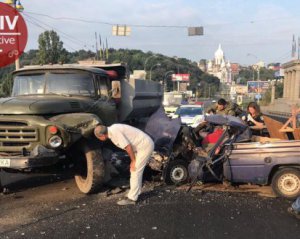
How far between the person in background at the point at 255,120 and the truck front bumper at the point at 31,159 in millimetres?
4413

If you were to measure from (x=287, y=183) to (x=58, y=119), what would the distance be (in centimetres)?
408

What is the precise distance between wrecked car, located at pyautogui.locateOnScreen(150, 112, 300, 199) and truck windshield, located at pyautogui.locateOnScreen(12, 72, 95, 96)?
2.06m

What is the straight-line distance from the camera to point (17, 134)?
772 centimetres

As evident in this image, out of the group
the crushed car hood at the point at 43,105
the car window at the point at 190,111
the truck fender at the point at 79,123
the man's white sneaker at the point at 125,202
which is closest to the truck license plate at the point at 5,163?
the crushed car hood at the point at 43,105

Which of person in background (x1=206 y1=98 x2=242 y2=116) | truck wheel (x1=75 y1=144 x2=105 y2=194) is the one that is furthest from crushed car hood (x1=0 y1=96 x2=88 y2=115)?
person in background (x1=206 y1=98 x2=242 y2=116)

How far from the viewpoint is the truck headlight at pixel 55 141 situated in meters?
7.64

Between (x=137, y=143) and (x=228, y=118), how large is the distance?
6.62 ft

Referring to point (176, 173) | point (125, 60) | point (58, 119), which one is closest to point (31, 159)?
point (58, 119)

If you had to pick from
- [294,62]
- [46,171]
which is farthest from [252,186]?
[294,62]

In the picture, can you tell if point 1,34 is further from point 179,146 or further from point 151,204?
point 151,204

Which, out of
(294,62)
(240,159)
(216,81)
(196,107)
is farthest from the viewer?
(216,81)

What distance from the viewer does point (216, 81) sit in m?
173

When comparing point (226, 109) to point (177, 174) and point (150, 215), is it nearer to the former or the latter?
point (177, 174)

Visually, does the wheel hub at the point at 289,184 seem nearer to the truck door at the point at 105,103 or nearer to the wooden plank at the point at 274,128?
the wooden plank at the point at 274,128
